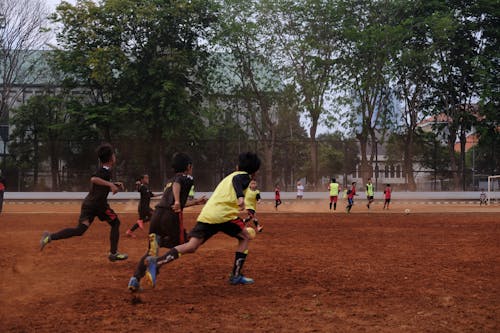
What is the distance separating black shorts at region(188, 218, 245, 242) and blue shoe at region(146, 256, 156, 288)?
23.2 inches

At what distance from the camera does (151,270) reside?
20.9 feet

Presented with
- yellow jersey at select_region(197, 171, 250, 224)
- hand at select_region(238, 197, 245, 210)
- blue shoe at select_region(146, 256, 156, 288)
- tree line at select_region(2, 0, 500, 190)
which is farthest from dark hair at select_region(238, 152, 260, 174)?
tree line at select_region(2, 0, 500, 190)

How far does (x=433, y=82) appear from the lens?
44656mm

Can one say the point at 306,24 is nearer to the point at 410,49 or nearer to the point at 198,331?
the point at 410,49

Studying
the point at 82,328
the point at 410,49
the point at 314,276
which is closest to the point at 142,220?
the point at 314,276

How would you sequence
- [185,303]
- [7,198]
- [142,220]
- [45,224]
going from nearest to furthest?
[185,303], [142,220], [45,224], [7,198]

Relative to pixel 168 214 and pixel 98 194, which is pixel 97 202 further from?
pixel 168 214

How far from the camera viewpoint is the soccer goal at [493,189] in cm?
3809

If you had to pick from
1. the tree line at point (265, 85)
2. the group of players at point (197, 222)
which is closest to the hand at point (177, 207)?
the group of players at point (197, 222)

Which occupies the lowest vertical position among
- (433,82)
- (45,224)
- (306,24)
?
(45,224)

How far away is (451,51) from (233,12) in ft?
55.7

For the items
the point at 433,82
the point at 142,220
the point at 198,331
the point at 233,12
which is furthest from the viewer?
the point at 433,82

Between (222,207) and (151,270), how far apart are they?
3.66 ft

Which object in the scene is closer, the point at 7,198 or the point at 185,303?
the point at 185,303
